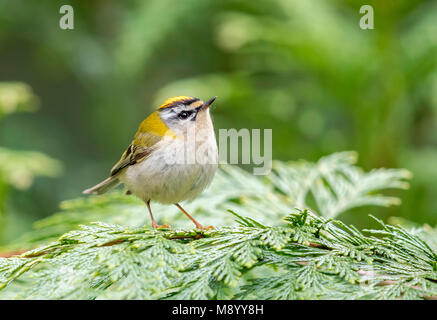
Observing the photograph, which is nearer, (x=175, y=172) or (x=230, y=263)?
(x=230, y=263)

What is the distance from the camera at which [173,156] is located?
221cm

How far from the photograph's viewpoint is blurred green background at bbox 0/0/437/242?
3.43 meters

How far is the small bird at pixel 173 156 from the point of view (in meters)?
2.12

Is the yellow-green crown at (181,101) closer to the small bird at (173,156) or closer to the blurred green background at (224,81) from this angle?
the small bird at (173,156)

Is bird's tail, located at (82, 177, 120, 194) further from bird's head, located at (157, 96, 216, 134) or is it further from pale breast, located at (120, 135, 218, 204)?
bird's head, located at (157, 96, 216, 134)

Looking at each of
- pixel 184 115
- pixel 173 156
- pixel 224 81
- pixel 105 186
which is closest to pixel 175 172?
pixel 173 156

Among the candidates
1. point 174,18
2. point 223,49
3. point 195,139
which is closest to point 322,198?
point 195,139

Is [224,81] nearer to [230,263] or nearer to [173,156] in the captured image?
[173,156]

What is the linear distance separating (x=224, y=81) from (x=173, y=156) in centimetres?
182

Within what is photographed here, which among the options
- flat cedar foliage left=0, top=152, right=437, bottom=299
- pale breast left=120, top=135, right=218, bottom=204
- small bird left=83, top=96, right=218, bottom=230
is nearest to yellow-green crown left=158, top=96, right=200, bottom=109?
small bird left=83, top=96, right=218, bottom=230

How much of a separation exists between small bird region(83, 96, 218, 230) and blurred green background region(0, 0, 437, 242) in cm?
82
